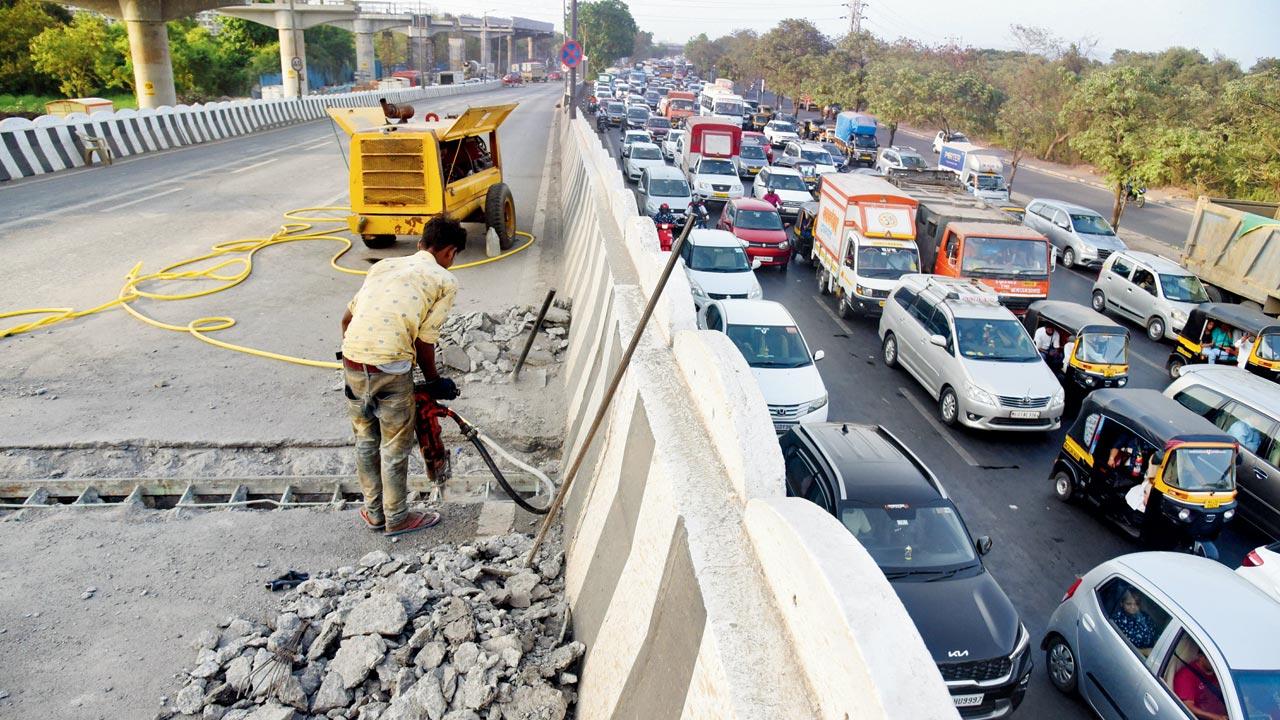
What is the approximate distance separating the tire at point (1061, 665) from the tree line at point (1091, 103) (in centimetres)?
1985

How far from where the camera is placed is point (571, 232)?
13.5 m

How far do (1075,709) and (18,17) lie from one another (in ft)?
203

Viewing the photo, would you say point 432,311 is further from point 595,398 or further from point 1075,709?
point 1075,709

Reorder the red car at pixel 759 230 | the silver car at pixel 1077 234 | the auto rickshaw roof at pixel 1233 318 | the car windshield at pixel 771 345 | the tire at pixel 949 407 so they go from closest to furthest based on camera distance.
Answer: the car windshield at pixel 771 345 → the tire at pixel 949 407 → the auto rickshaw roof at pixel 1233 318 → the red car at pixel 759 230 → the silver car at pixel 1077 234

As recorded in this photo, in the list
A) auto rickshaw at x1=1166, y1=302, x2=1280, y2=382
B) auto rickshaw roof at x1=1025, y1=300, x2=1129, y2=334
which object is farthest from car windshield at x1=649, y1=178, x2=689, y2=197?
auto rickshaw at x1=1166, y1=302, x2=1280, y2=382

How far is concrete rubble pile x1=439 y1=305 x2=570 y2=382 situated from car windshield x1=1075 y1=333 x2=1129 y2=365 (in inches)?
316

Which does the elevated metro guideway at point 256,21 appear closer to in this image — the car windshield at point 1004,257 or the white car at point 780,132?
the white car at point 780,132

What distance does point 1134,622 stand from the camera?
596cm

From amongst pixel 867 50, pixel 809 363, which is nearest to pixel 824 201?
pixel 809 363

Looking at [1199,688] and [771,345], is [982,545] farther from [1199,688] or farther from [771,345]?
[771,345]

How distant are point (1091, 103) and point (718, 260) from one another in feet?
52.0

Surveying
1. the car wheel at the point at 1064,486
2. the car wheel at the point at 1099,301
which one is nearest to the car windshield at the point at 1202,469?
the car wheel at the point at 1064,486

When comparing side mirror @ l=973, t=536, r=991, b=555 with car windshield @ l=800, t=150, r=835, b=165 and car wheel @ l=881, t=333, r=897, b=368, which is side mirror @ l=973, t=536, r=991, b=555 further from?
car windshield @ l=800, t=150, r=835, b=165

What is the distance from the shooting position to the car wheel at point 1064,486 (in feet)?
31.2
